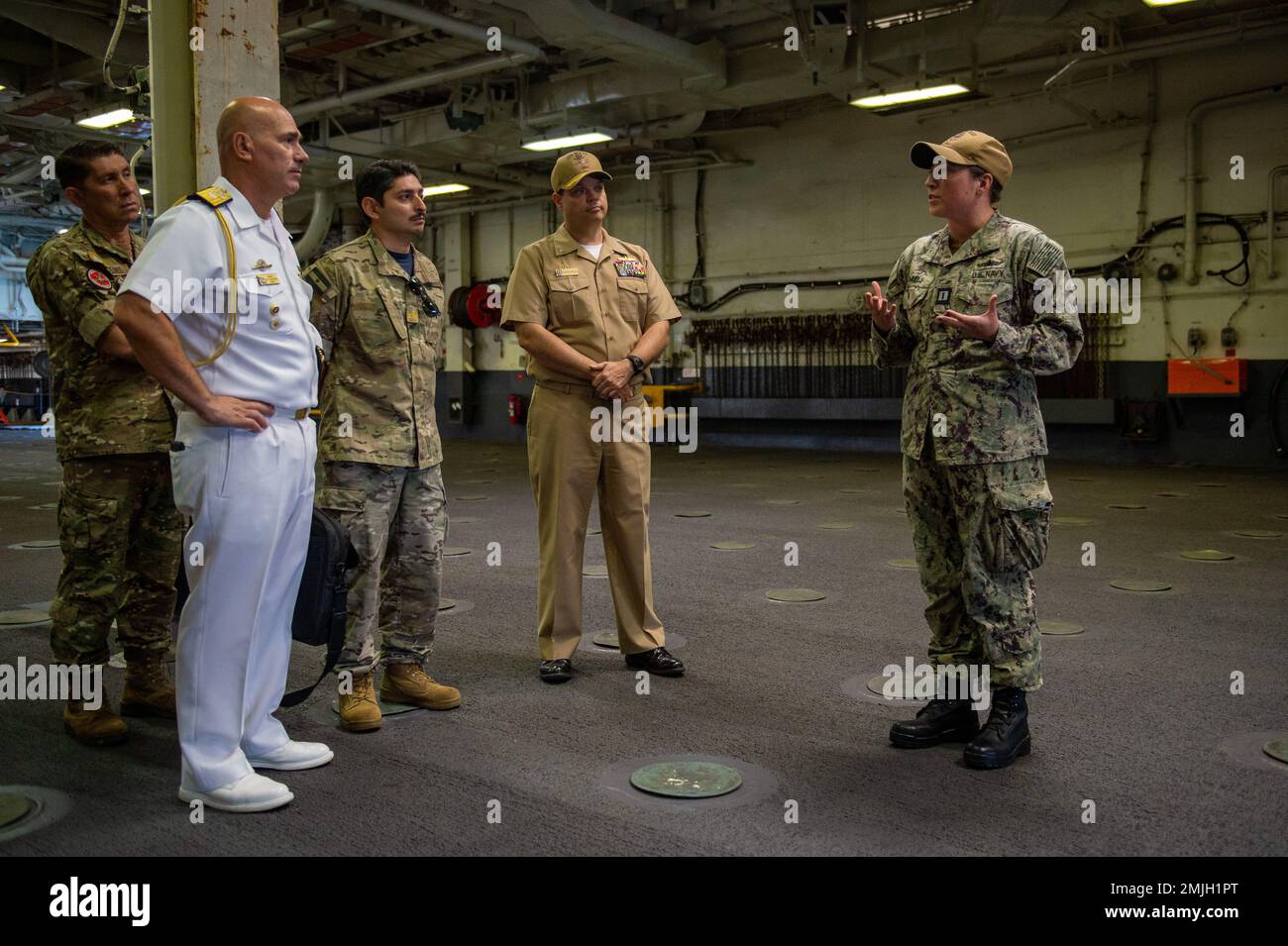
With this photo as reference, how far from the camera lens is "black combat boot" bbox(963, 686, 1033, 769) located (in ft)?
8.68

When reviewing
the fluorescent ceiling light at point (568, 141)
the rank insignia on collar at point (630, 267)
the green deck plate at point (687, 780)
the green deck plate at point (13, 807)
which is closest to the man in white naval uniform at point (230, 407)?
the green deck plate at point (13, 807)

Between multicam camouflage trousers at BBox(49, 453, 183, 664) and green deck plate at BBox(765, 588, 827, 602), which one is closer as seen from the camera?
multicam camouflage trousers at BBox(49, 453, 183, 664)

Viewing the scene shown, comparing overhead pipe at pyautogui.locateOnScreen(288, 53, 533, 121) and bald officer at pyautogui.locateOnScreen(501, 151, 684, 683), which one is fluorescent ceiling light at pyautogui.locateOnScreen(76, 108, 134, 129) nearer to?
overhead pipe at pyautogui.locateOnScreen(288, 53, 533, 121)

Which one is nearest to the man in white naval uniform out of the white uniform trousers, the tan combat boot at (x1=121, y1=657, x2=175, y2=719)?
the white uniform trousers

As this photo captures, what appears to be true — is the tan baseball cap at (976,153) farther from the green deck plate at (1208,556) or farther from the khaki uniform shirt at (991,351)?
the green deck plate at (1208,556)

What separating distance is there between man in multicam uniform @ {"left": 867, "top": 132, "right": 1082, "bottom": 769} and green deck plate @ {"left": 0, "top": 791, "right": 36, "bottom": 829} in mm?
2186

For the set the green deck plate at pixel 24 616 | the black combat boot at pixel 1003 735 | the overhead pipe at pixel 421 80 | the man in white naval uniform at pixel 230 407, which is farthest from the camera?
the overhead pipe at pixel 421 80

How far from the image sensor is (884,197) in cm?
1319

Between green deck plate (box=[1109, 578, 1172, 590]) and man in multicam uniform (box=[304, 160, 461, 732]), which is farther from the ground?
man in multicam uniform (box=[304, 160, 461, 732])

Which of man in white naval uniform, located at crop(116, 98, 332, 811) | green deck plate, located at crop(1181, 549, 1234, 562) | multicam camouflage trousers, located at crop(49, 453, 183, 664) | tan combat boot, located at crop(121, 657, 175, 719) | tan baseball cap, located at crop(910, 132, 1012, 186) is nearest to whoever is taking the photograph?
man in white naval uniform, located at crop(116, 98, 332, 811)

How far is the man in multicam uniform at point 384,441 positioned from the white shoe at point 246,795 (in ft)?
1.85

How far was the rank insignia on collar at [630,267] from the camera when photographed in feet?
12.1
